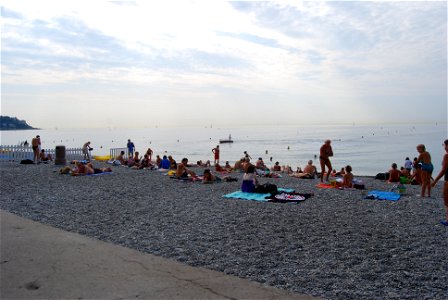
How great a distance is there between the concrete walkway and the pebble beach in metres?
0.40

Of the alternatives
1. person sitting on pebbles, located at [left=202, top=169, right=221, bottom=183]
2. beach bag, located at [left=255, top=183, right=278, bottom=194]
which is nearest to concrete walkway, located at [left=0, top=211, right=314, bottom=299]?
beach bag, located at [left=255, top=183, right=278, bottom=194]

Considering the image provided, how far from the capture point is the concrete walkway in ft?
12.5

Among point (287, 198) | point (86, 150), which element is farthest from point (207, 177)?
point (86, 150)

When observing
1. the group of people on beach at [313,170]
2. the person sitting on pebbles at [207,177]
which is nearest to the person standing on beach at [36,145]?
the group of people on beach at [313,170]

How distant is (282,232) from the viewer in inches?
266

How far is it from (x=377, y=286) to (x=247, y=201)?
19.5ft

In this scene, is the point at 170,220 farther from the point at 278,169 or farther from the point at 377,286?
the point at 278,169

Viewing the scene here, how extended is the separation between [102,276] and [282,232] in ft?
11.2

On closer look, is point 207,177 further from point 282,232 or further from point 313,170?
point 282,232

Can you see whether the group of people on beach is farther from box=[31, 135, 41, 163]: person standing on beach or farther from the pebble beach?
the pebble beach

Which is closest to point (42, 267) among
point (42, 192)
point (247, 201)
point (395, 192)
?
point (247, 201)

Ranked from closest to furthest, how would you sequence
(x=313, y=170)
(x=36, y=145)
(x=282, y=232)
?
(x=282, y=232)
(x=313, y=170)
(x=36, y=145)

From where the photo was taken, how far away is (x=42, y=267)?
14.8 feet

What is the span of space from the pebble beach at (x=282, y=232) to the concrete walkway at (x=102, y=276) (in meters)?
0.40
